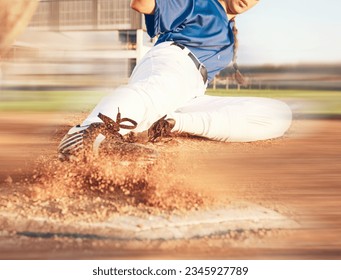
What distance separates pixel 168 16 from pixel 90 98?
43 cm

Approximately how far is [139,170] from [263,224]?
350 millimetres

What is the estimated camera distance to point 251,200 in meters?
A: 1.43

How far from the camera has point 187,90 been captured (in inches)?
67.6

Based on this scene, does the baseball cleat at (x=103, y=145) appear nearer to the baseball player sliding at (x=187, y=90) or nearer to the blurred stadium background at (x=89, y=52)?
the baseball player sliding at (x=187, y=90)

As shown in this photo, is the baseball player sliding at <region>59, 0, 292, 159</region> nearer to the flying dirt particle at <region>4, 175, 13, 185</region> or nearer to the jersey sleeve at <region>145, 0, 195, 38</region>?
the jersey sleeve at <region>145, 0, 195, 38</region>

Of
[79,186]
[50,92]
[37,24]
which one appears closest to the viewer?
[79,186]

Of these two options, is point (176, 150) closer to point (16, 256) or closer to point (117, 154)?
point (117, 154)

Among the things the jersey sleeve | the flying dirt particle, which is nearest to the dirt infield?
the flying dirt particle

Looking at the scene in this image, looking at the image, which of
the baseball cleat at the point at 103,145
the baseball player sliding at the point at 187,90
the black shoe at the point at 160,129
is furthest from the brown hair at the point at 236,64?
the baseball cleat at the point at 103,145

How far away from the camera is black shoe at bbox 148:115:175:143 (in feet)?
5.39

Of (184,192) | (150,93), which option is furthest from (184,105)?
(184,192)

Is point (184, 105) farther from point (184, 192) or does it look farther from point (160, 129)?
point (184, 192)
